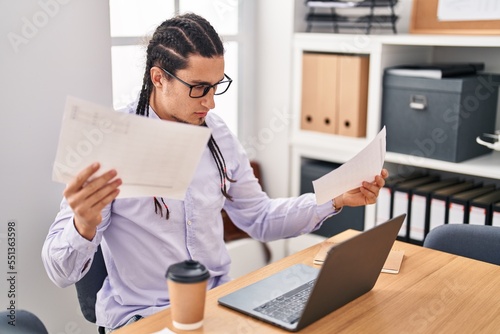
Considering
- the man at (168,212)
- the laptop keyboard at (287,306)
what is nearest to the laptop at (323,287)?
the laptop keyboard at (287,306)

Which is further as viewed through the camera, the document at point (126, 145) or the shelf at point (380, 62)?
the shelf at point (380, 62)

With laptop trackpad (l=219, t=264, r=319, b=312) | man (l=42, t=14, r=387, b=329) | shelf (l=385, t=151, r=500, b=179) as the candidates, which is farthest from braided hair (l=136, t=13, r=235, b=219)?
shelf (l=385, t=151, r=500, b=179)

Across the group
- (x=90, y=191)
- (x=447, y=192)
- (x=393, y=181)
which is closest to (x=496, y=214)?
(x=447, y=192)

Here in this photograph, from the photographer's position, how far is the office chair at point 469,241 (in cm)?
182

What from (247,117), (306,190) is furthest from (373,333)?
(247,117)

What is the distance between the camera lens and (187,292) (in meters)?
1.17

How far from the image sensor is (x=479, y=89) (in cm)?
246

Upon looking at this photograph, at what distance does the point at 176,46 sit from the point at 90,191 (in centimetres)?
55

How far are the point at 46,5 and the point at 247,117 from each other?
1419 mm

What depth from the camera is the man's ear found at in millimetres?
1616

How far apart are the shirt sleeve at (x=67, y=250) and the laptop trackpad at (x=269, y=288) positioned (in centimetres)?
33

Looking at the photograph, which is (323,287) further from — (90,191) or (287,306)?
(90,191)

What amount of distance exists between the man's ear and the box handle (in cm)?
125

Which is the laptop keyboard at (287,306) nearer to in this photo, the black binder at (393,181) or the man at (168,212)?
the man at (168,212)
